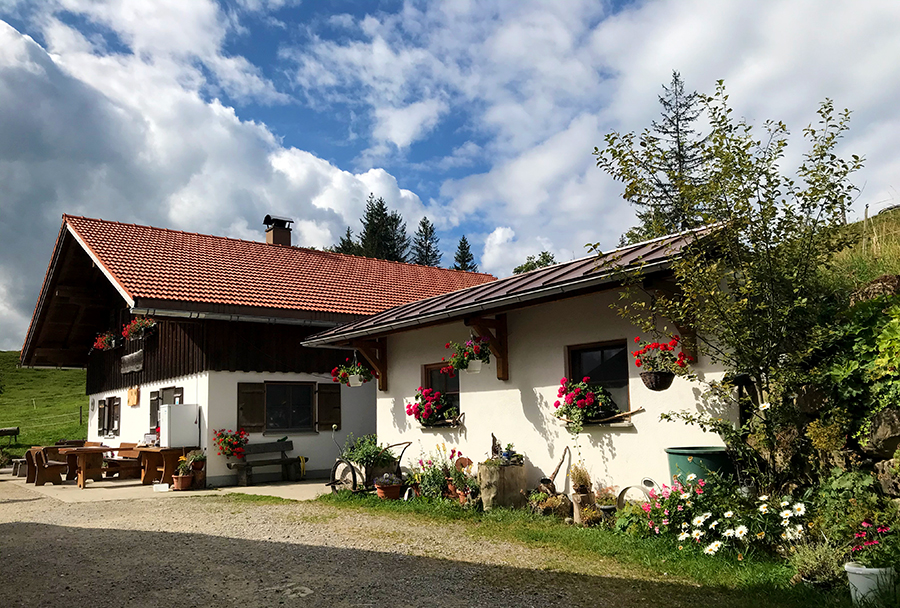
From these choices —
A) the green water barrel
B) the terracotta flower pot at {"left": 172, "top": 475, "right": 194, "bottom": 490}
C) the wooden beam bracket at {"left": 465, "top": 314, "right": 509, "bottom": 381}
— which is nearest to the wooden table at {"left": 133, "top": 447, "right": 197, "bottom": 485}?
the terracotta flower pot at {"left": 172, "top": 475, "right": 194, "bottom": 490}

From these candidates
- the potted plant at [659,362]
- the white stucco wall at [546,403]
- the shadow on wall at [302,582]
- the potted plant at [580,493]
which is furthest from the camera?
the potted plant at [580,493]

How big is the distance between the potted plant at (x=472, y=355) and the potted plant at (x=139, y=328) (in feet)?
31.0

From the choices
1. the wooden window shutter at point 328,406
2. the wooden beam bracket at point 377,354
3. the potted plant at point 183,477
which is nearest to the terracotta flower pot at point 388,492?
the wooden beam bracket at point 377,354

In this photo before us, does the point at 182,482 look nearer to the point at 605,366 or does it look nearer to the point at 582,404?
the point at 582,404

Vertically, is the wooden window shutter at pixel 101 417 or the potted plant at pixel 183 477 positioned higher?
the wooden window shutter at pixel 101 417

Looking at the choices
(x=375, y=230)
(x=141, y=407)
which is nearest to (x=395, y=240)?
(x=375, y=230)

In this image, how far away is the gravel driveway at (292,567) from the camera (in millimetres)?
5207

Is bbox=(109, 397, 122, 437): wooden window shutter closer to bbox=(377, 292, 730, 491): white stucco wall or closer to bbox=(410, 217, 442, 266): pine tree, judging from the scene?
bbox=(377, 292, 730, 491): white stucco wall

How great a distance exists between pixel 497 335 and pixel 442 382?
180cm

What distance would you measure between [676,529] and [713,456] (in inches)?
29.9

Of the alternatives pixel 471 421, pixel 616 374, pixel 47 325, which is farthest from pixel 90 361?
pixel 616 374

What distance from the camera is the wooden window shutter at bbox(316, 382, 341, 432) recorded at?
15.0 meters

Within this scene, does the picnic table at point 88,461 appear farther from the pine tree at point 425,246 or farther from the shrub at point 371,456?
the pine tree at point 425,246

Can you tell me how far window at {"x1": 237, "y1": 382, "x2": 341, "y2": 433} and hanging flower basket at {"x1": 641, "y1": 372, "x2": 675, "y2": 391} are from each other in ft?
30.2
